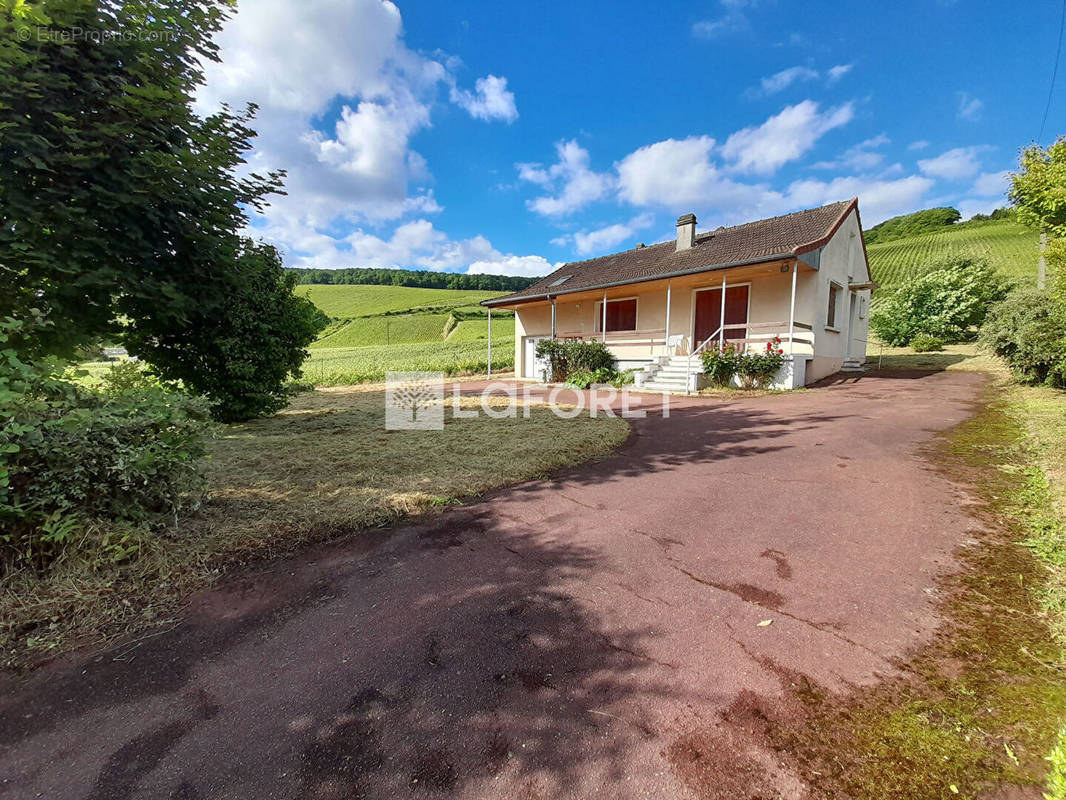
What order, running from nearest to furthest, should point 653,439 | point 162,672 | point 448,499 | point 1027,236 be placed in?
point 162,672
point 448,499
point 653,439
point 1027,236

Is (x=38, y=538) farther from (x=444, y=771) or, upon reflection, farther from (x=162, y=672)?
(x=444, y=771)

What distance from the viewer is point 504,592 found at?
240 centimetres

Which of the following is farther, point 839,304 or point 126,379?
point 839,304

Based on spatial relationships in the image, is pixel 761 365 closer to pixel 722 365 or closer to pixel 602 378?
pixel 722 365

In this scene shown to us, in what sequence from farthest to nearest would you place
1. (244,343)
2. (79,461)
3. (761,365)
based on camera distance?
1. (761,365)
2. (244,343)
3. (79,461)

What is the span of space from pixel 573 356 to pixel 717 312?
4895mm

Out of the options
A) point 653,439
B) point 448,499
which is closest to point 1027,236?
point 653,439

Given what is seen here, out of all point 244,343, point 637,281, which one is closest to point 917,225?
point 637,281

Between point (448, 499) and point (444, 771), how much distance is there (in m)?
2.44

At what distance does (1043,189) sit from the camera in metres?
5.57

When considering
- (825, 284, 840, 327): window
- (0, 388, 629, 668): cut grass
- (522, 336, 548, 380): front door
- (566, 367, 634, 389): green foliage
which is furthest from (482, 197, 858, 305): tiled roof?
(0, 388, 629, 668): cut grass

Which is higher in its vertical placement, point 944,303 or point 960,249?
point 960,249

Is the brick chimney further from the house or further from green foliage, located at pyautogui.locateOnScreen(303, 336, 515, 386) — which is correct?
green foliage, located at pyautogui.locateOnScreen(303, 336, 515, 386)

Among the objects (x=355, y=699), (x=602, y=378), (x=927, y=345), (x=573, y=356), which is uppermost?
(x=927, y=345)
